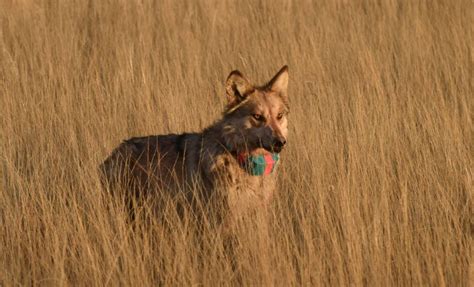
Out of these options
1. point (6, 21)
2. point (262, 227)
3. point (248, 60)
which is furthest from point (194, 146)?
point (6, 21)

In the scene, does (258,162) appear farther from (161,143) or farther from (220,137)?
(161,143)

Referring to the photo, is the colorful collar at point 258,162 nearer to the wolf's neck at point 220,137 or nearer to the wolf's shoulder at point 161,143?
the wolf's neck at point 220,137

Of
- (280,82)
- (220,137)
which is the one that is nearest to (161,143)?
(220,137)

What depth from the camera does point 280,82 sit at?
4.30 metres

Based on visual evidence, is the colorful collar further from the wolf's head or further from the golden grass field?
the golden grass field

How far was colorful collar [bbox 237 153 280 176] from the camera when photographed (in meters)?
3.96

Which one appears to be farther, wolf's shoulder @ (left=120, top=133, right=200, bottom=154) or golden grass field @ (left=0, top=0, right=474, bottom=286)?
wolf's shoulder @ (left=120, top=133, right=200, bottom=154)

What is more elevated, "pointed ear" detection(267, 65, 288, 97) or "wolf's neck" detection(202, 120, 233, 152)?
"pointed ear" detection(267, 65, 288, 97)

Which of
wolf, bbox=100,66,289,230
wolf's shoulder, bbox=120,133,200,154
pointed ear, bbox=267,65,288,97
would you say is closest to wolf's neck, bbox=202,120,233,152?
wolf, bbox=100,66,289,230

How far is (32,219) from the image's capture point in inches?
142

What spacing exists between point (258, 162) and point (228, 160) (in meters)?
0.18

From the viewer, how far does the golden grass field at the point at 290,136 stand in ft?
10.6

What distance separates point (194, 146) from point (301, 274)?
135 cm

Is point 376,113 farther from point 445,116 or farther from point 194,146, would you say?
point 194,146
